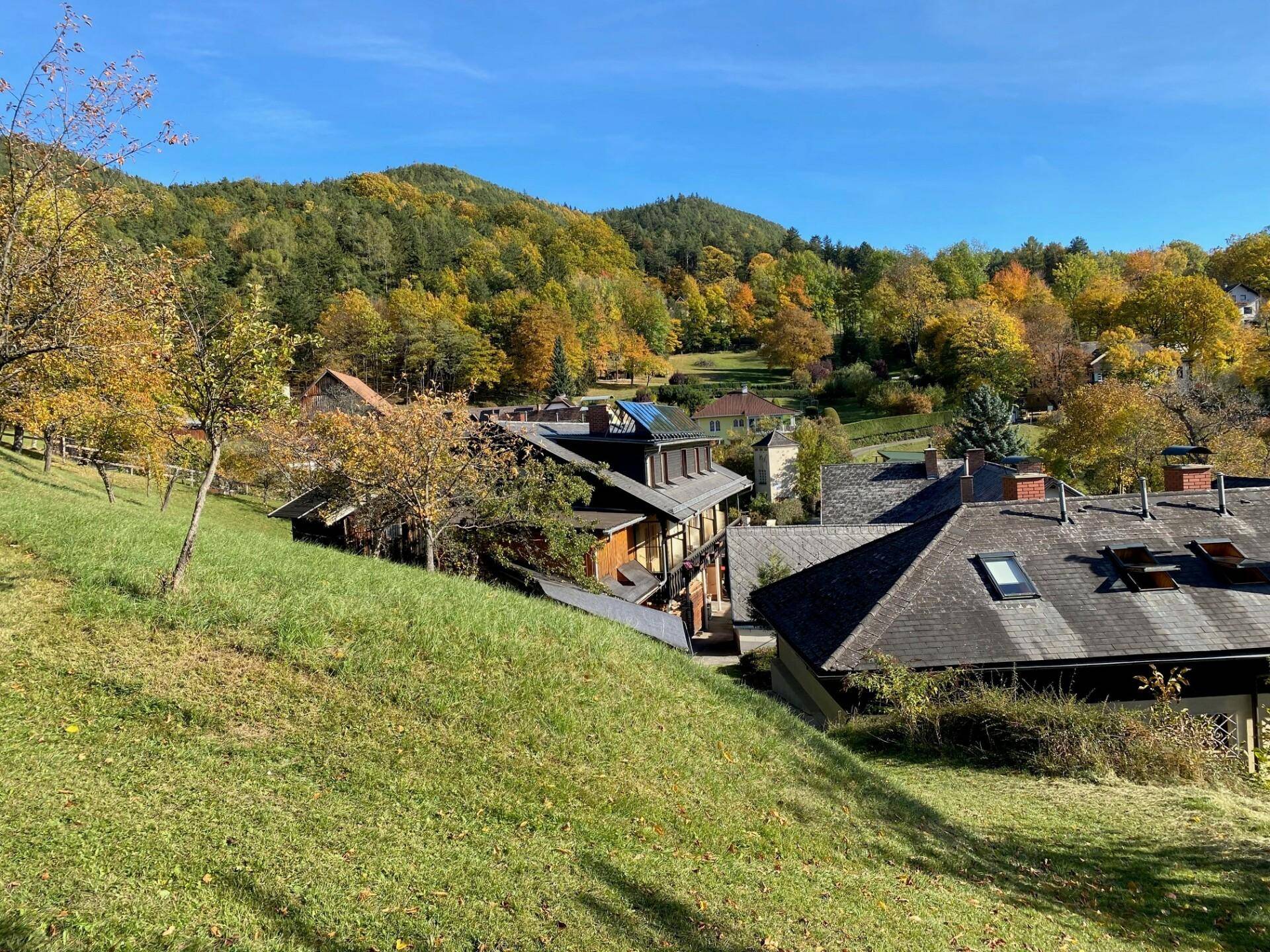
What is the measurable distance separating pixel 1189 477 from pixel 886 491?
14667mm

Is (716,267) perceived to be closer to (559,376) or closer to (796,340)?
(796,340)

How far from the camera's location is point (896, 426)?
6531 cm

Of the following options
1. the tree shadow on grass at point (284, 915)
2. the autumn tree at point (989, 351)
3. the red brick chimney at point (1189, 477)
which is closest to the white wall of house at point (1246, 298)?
the autumn tree at point (989, 351)

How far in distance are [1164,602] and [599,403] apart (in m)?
20.6

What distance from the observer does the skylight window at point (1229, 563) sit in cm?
1523

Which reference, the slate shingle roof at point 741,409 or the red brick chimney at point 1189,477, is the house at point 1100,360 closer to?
the slate shingle roof at point 741,409

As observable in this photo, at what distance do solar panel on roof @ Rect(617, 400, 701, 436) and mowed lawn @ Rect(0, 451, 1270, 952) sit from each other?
712 inches

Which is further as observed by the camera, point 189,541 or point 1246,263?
point 1246,263

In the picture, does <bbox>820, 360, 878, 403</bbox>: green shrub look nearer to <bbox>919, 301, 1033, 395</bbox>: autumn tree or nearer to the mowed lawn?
<bbox>919, 301, 1033, 395</bbox>: autumn tree

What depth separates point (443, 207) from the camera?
131m

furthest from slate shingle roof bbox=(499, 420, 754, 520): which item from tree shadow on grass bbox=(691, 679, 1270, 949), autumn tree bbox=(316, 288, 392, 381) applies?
autumn tree bbox=(316, 288, 392, 381)

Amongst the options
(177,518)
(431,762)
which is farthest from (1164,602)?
(177,518)

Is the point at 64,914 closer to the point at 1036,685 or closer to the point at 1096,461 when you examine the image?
the point at 1036,685

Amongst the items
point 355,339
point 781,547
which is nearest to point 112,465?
point 781,547
